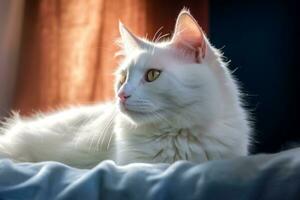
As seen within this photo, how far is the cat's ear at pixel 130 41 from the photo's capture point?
1159mm

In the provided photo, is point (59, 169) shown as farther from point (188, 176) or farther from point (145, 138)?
point (145, 138)

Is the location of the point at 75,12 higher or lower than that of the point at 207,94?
higher

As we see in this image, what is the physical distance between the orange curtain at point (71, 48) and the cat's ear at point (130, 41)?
55 centimetres

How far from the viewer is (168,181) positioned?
0.74 m

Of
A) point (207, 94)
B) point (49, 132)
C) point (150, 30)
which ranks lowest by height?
point (49, 132)

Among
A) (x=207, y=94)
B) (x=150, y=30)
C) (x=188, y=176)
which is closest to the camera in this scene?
(x=188, y=176)

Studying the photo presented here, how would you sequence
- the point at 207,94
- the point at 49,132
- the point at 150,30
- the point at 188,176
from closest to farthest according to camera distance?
the point at 188,176
the point at 207,94
the point at 49,132
the point at 150,30

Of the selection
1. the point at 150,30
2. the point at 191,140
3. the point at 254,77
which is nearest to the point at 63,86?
the point at 150,30

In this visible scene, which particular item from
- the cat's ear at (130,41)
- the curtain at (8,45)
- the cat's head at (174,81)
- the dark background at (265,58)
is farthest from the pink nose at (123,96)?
the curtain at (8,45)

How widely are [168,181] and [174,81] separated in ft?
1.10

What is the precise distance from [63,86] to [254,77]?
713 mm

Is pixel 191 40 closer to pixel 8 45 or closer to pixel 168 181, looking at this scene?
pixel 168 181

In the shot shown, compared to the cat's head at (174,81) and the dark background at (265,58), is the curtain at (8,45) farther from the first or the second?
the cat's head at (174,81)

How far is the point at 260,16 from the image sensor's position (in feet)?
5.88
